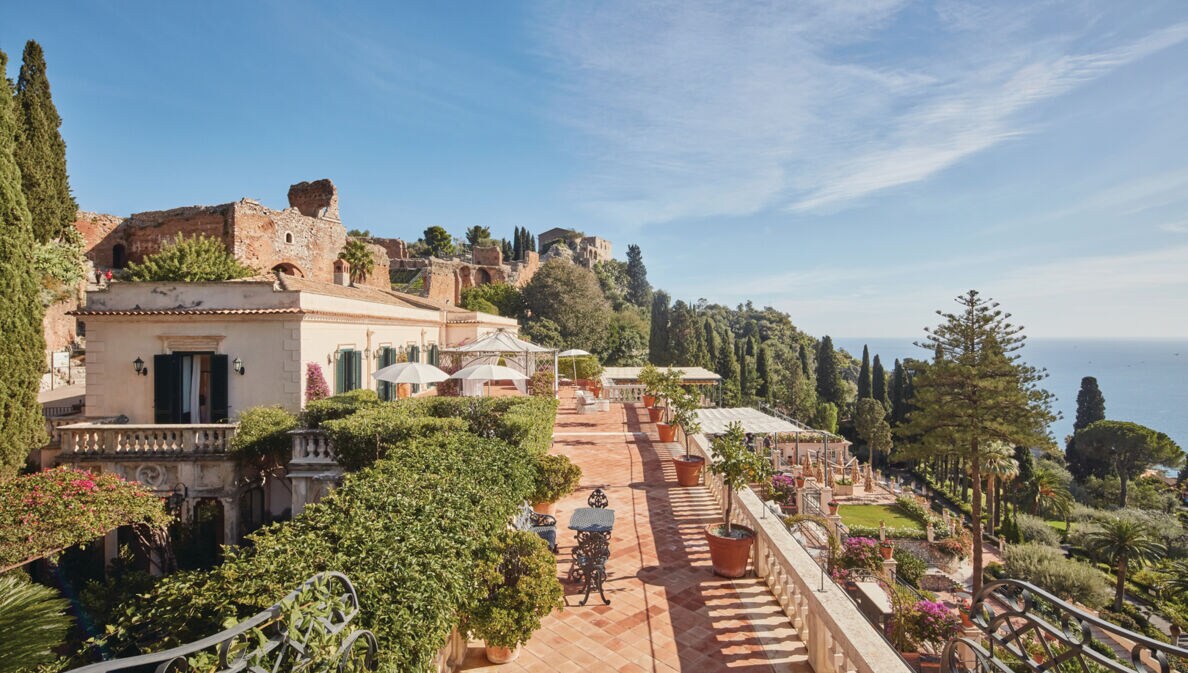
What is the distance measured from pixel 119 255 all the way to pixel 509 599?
1373 inches

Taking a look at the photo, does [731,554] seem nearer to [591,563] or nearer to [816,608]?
[591,563]

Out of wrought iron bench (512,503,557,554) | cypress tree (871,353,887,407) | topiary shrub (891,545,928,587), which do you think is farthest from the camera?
cypress tree (871,353,887,407)

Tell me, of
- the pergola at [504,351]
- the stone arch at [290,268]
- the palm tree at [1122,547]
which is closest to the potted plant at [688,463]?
the pergola at [504,351]

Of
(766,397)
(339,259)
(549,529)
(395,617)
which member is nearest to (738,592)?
(549,529)

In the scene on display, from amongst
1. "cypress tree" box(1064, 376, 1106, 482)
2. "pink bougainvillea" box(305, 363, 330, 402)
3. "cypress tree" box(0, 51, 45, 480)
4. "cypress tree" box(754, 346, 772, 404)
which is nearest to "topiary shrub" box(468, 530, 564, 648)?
"pink bougainvillea" box(305, 363, 330, 402)

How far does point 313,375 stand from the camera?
13625 mm

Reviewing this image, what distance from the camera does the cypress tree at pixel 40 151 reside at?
17.1 m

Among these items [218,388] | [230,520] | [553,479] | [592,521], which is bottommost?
[230,520]

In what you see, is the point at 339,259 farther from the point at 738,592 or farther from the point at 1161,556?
the point at 1161,556

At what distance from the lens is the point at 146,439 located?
38.9 ft

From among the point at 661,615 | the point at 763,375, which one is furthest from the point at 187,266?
the point at 763,375

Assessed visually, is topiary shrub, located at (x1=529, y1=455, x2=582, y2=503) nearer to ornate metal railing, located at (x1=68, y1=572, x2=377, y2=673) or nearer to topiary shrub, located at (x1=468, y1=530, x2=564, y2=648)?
topiary shrub, located at (x1=468, y1=530, x2=564, y2=648)

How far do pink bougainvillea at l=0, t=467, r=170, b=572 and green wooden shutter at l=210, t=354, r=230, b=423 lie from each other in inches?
109

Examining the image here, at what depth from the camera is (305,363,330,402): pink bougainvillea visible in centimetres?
1347
